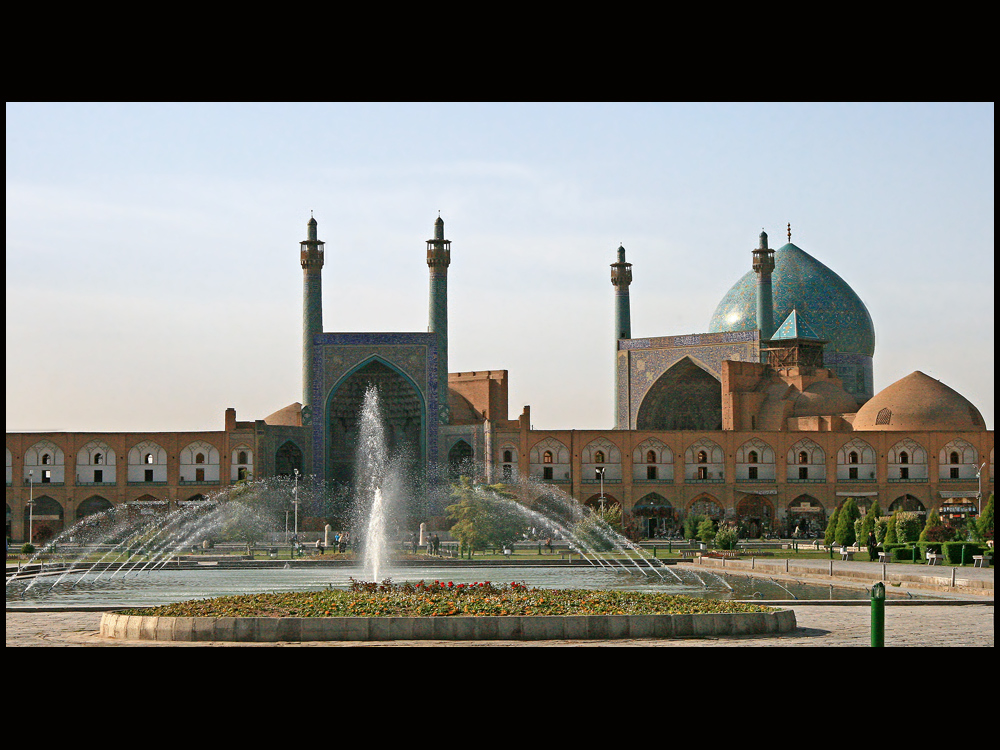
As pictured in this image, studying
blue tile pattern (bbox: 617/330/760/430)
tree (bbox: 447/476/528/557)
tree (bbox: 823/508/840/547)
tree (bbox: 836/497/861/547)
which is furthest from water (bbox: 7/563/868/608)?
blue tile pattern (bbox: 617/330/760/430)

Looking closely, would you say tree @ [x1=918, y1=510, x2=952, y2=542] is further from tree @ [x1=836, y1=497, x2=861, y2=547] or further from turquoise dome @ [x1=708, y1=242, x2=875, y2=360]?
turquoise dome @ [x1=708, y1=242, x2=875, y2=360]

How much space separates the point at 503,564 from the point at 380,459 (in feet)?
72.0

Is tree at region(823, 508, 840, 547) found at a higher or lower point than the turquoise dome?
lower

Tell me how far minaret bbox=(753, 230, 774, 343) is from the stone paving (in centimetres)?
3203

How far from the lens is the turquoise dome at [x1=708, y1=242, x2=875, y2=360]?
48312 millimetres

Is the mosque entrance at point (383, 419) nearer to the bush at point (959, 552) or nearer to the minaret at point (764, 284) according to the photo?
the minaret at point (764, 284)

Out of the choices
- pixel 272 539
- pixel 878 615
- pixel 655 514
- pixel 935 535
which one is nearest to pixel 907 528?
pixel 935 535

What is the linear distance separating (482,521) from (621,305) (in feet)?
68.4

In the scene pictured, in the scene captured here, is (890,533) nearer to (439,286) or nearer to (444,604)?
(444,604)

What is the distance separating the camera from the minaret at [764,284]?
149ft

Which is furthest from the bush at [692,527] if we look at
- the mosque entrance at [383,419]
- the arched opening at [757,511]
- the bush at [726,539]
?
the mosque entrance at [383,419]

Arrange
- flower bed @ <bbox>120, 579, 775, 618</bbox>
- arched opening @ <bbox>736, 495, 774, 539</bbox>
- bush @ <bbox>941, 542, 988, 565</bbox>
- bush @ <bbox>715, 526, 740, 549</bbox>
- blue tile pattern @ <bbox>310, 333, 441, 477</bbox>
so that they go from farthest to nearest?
blue tile pattern @ <bbox>310, 333, 441, 477</bbox> → arched opening @ <bbox>736, 495, 774, 539</bbox> → bush @ <bbox>715, 526, 740, 549</bbox> → bush @ <bbox>941, 542, 988, 565</bbox> → flower bed @ <bbox>120, 579, 775, 618</bbox>
